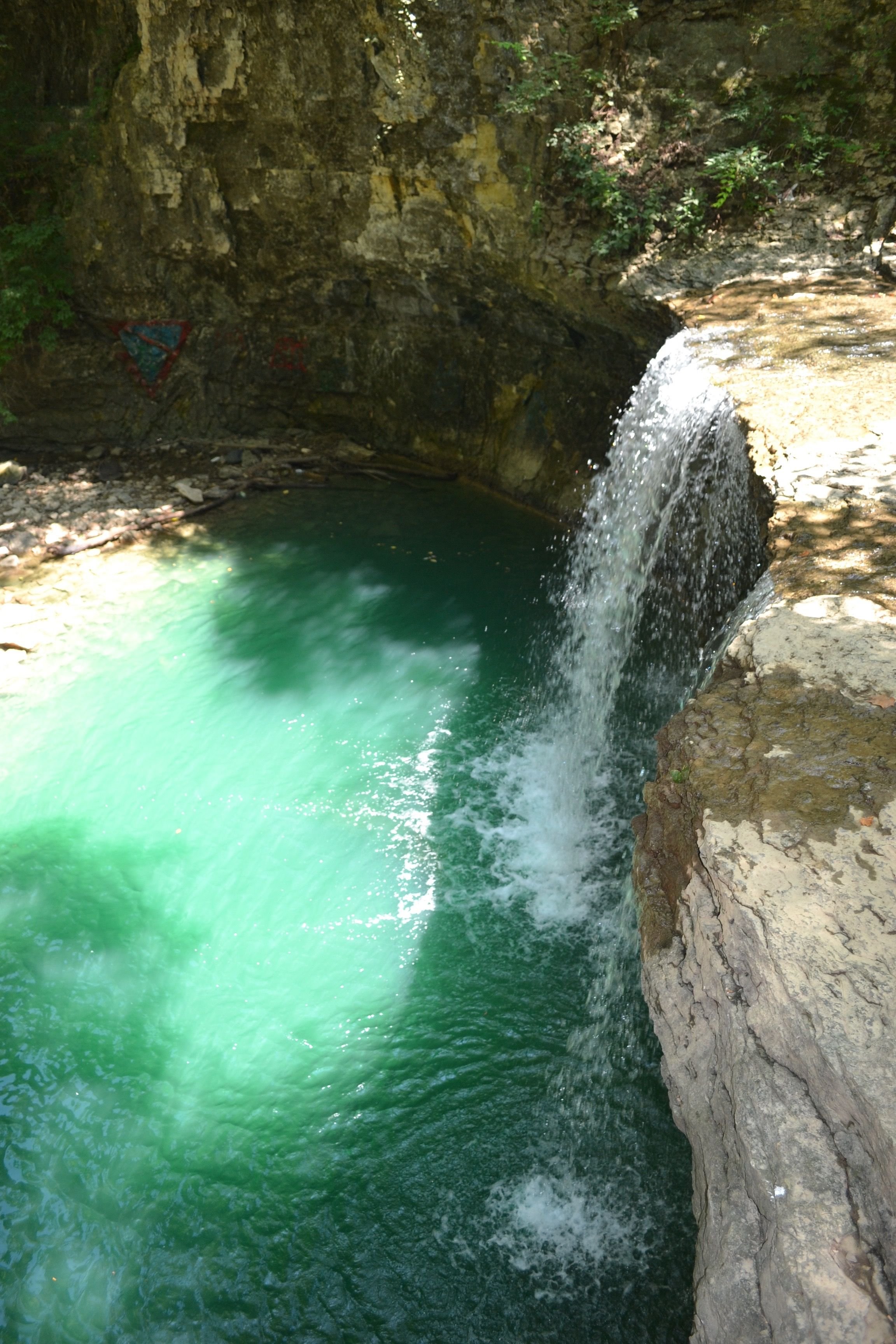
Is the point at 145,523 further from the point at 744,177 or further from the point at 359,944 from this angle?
the point at 744,177

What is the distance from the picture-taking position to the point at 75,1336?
3191 mm

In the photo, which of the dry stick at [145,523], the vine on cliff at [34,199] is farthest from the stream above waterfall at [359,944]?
the vine on cliff at [34,199]

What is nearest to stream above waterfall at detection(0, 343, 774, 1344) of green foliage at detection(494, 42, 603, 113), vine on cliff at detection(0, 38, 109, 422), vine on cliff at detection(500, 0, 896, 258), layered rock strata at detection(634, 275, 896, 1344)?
layered rock strata at detection(634, 275, 896, 1344)

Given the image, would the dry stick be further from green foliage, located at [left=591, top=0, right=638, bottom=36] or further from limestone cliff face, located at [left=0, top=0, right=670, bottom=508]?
green foliage, located at [left=591, top=0, right=638, bottom=36]

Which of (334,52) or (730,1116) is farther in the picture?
(334,52)

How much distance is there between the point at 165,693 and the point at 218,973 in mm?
2621

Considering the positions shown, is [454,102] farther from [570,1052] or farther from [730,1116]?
[730,1116]

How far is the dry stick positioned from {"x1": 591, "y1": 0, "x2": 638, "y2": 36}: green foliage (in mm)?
4794

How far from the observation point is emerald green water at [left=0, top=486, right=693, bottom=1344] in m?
3.32

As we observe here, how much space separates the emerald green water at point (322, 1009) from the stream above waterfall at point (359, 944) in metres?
0.02

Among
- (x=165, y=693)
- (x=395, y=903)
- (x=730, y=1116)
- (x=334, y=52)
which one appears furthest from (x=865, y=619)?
(x=334, y=52)

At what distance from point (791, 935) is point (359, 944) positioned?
2843 mm

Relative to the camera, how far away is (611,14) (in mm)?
6840

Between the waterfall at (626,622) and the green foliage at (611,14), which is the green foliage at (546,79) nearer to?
the green foliage at (611,14)
